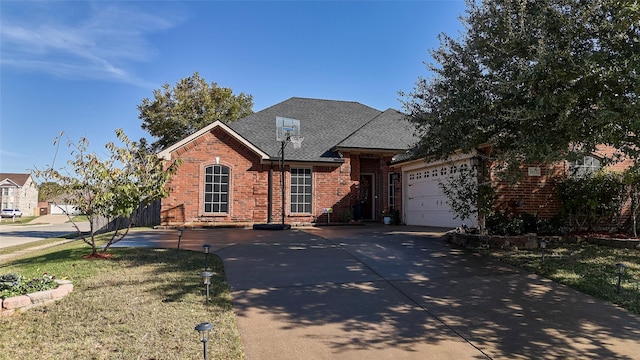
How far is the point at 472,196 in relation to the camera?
9.70m

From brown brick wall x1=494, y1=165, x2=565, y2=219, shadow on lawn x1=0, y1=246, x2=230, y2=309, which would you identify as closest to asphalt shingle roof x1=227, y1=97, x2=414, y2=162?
brown brick wall x1=494, y1=165, x2=565, y2=219

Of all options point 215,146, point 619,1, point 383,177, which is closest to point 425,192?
point 383,177

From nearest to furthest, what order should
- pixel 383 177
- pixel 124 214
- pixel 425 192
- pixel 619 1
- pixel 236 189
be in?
1. pixel 619 1
2. pixel 124 214
3. pixel 425 192
4. pixel 236 189
5. pixel 383 177

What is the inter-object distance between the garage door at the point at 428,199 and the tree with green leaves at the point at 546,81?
14.4 feet

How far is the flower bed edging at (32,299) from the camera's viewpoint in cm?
494

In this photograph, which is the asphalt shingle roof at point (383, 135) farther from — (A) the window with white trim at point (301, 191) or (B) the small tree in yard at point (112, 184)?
(B) the small tree in yard at point (112, 184)

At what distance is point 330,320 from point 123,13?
967 cm

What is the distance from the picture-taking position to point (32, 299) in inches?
205

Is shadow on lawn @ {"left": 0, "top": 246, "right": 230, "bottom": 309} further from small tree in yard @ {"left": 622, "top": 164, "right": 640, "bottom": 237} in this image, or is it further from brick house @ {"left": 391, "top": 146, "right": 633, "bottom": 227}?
small tree in yard @ {"left": 622, "top": 164, "right": 640, "bottom": 237}

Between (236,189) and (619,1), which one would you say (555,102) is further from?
(236,189)

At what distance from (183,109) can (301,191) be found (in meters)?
15.3

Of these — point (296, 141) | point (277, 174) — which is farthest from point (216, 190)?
point (296, 141)

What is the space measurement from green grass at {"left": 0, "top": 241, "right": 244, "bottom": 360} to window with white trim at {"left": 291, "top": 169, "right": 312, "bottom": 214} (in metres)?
9.77

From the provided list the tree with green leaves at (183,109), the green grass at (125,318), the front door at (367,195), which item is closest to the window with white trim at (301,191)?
the front door at (367,195)
